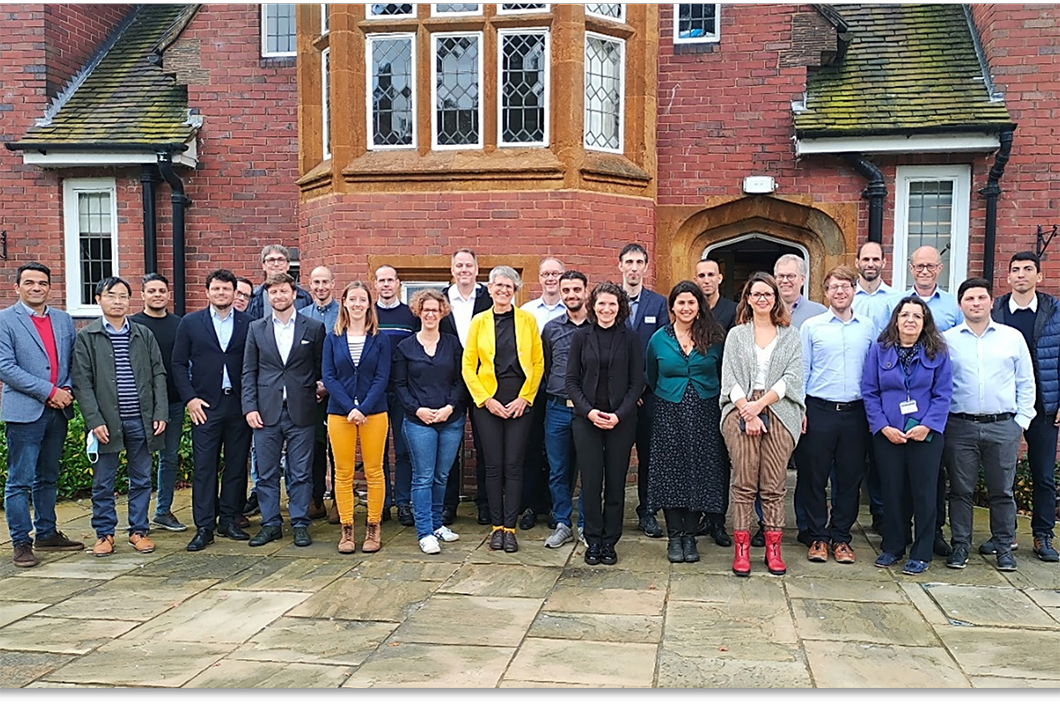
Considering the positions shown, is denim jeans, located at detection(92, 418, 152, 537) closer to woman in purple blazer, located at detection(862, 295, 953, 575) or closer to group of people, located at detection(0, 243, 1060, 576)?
group of people, located at detection(0, 243, 1060, 576)

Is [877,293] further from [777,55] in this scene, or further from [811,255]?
[777,55]

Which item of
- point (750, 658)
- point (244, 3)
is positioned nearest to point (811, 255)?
point (750, 658)

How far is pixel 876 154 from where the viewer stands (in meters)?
8.96

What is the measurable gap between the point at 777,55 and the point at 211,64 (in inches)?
254

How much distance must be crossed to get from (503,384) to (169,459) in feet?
9.49

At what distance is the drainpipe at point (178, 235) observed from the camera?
10.2 meters

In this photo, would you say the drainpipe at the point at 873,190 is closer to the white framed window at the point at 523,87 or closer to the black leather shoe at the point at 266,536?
the white framed window at the point at 523,87

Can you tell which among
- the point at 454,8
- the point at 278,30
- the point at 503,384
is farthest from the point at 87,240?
the point at 503,384

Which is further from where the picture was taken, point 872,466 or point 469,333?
point 872,466

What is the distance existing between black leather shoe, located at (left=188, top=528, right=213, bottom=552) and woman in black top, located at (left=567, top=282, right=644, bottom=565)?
2.87m

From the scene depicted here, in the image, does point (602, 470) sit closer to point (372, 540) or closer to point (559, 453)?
point (559, 453)

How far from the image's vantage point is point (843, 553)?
614 centimetres

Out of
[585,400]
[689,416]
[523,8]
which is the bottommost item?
[689,416]

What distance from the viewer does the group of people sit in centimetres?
589
